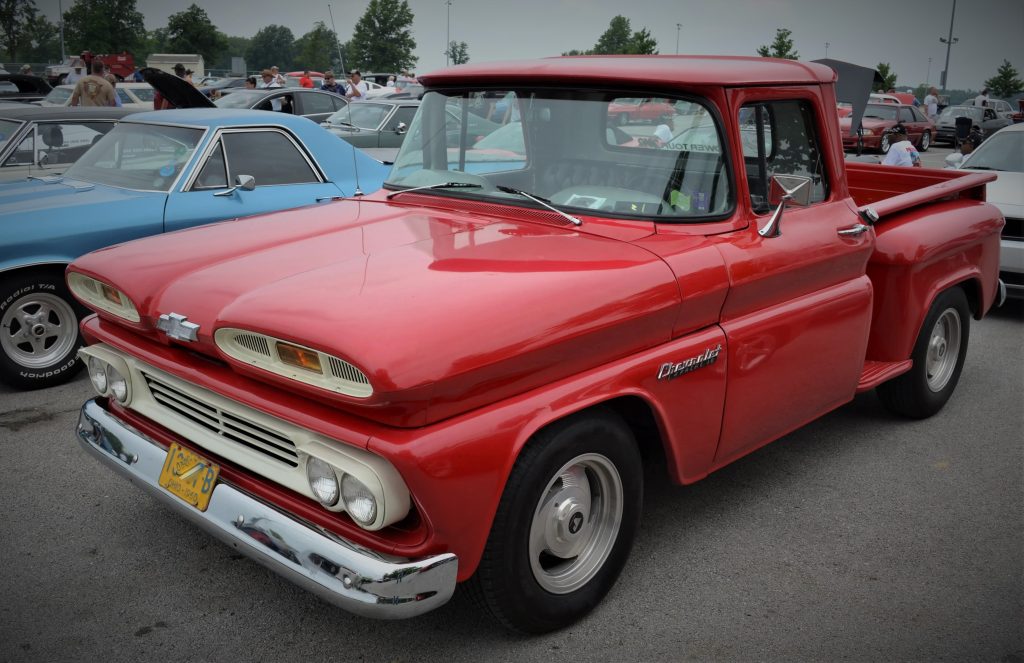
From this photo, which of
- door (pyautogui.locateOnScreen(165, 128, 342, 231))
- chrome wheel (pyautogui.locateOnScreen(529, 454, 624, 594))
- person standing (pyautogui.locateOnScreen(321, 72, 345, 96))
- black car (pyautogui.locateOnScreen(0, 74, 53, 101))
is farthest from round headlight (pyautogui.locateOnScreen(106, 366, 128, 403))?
black car (pyautogui.locateOnScreen(0, 74, 53, 101))

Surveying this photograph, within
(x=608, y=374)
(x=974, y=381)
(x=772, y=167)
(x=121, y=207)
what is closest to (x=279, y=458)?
(x=608, y=374)

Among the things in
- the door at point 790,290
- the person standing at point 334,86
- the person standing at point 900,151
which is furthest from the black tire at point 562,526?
the person standing at point 334,86

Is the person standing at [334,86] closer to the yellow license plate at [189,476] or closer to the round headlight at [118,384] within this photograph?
the round headlight at [118,384]

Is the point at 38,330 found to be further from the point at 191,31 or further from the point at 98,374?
the point at 191,31

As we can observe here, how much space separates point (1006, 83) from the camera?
62562mm

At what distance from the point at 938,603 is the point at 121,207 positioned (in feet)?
16.1

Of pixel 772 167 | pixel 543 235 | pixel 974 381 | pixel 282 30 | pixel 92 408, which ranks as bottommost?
pixel 974 381

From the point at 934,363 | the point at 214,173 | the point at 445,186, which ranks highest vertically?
the point at 445,186

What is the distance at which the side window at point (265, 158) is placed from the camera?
5879 mm

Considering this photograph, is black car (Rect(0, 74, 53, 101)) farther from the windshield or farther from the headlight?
the windshield

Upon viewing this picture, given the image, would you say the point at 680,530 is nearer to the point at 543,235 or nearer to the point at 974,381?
the point at 543,235

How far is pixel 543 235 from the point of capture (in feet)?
10.2

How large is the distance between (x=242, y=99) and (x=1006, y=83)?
6459 cm

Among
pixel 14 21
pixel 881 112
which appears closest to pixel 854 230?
pixel 881 112
